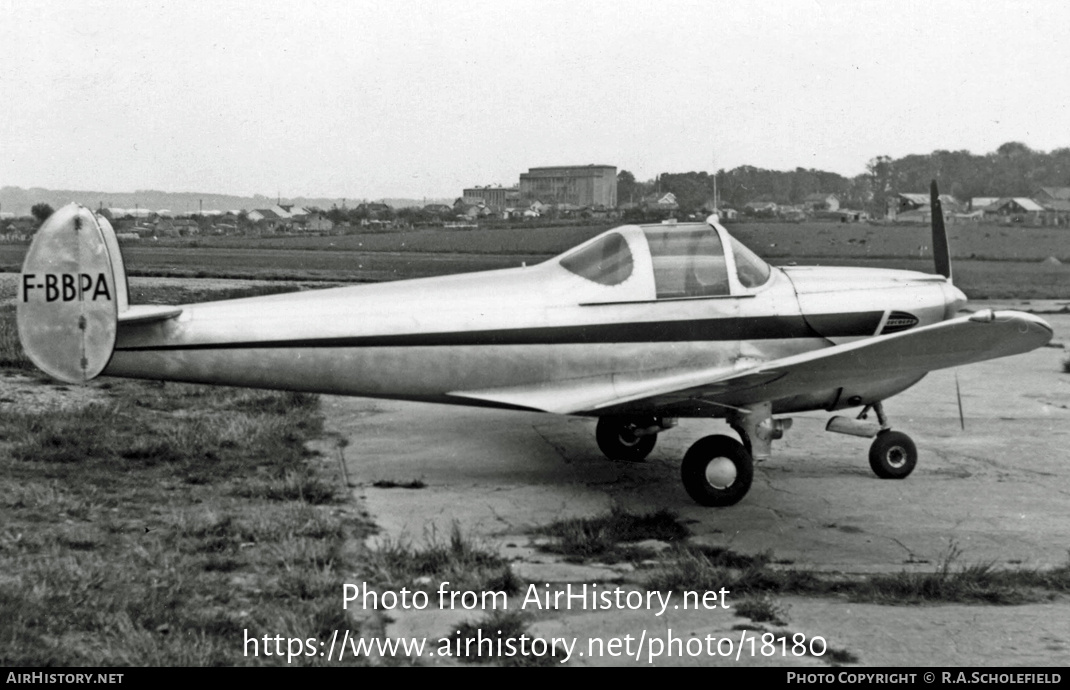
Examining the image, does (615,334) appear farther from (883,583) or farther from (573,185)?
(573,185)

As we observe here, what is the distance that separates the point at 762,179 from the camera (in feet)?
97.7

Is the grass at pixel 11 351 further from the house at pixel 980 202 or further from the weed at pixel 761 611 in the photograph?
the house at pixel 980 202

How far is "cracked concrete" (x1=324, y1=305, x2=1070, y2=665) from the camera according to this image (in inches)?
192

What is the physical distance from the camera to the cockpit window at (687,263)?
7543 millimetres

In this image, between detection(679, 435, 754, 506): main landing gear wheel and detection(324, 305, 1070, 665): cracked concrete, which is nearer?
detection(324, 305, 1070, 665): cracked concrete

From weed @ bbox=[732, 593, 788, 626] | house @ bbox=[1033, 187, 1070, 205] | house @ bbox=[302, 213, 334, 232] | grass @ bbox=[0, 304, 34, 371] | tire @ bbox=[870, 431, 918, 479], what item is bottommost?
weed @ bbox=[732, 593, 788, 626]

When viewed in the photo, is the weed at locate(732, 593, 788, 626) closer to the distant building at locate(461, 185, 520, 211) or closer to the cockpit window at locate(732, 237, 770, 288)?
the cockpit window at locate(732, 237, 770, 288)

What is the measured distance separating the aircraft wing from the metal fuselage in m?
0.09

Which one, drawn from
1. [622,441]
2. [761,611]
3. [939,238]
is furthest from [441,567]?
[939,238]

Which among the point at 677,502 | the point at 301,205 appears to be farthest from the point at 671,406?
the point at 301,205

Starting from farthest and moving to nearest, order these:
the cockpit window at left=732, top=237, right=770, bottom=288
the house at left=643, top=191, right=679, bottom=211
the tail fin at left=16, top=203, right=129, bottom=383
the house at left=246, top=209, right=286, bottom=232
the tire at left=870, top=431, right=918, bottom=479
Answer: the house at left=246, top=209, right=286, bottom=232
the house at left=643, top=191, right=679, bottom=211
the tire at left=870, top=431, right=918, bottom=479
the cockpit window at left=732, top=237, right=770, bottom=288
the tail fin at left=16, top=203, right=129, bottom=383

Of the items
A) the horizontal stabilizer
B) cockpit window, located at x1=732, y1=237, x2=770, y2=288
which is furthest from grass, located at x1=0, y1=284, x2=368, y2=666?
cockpit window, located at x1=732, y1=237, x2=770, y2=288
